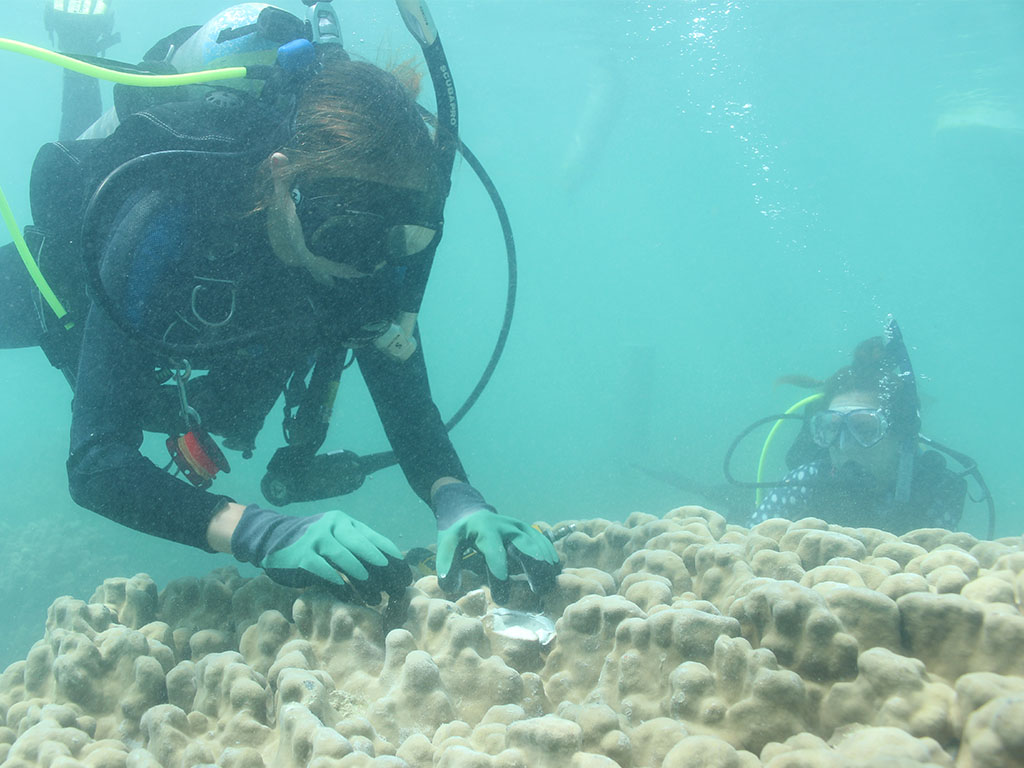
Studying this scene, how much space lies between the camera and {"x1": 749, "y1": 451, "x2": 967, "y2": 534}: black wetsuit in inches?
234

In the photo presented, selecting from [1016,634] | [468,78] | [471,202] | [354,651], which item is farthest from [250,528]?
[471,202]

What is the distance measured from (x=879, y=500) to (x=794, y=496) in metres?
0.80

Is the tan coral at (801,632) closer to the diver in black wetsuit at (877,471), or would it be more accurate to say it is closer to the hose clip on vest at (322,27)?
the hose clip on vest at (322,27)

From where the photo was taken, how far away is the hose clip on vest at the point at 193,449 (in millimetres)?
2465

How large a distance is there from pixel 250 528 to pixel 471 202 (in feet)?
271

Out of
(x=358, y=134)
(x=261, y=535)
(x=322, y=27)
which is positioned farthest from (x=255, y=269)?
(x=322, y=27)

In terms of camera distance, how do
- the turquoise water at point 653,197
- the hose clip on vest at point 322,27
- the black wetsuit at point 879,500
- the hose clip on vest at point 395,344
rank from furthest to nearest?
1. the turquoise water at point 653,197
2. the black wetsuit at point 879,500
3. the hose clip on vest at point 395,344
4. the hose clip on vest at point 322,27

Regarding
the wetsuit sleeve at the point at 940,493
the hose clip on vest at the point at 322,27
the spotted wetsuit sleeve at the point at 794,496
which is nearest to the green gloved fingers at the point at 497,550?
the hose clip on vest at the point at 322,27

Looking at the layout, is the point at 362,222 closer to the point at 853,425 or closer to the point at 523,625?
the point at 523,625

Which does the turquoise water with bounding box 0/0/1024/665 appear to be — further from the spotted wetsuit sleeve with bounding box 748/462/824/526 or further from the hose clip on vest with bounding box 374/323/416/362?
the spotted wetsuit sleeve with bounding box 748/462/824/526

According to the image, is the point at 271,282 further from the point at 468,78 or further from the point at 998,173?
the point at 998,173

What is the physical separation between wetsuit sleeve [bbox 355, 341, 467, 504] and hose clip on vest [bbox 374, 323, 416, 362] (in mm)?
100

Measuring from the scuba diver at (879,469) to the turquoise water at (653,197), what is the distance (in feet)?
16.2

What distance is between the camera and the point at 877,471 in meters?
6.30
